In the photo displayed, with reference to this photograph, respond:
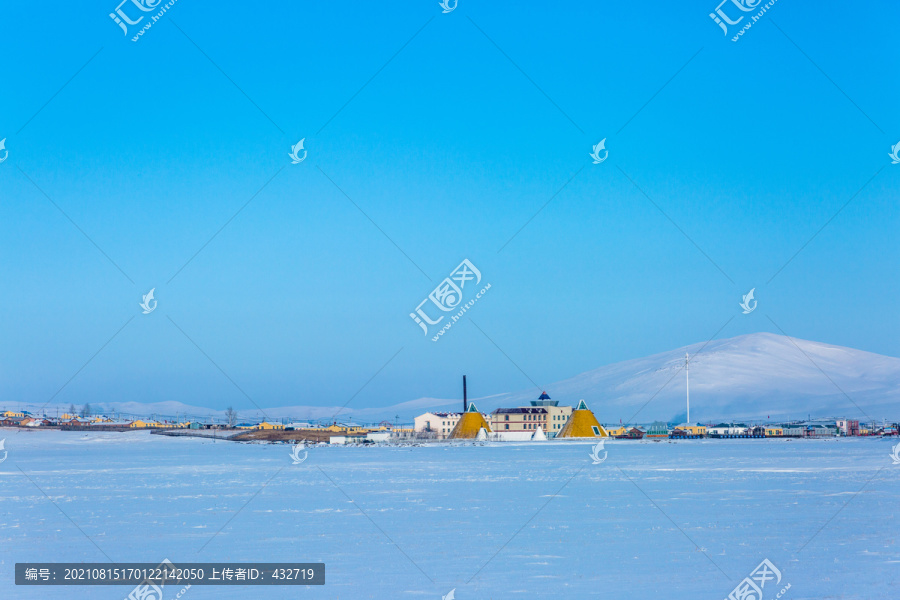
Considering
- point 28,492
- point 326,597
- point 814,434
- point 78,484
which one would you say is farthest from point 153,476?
point 814,434

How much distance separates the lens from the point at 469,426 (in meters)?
94.0

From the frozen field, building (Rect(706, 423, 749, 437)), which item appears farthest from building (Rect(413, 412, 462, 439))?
the frozen field

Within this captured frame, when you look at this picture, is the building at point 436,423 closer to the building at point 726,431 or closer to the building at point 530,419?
the building at point 530,419

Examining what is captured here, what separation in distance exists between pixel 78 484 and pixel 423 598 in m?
21.7

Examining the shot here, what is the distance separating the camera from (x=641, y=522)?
17.6 meters

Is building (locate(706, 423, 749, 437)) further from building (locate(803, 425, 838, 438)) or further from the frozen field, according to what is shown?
the frozen field

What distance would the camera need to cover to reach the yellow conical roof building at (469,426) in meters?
93.0

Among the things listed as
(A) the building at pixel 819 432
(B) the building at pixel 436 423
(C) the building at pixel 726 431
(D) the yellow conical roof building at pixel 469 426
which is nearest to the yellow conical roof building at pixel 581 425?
(D) the yellow conical roof building at pixel 469 426

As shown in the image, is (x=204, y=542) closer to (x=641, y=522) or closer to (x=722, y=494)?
→ (x=641, y=522)

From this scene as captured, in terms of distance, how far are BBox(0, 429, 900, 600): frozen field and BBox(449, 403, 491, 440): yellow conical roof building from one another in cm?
6414

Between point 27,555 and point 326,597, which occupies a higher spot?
point 27,555

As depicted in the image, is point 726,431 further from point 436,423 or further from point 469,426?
point 469,426

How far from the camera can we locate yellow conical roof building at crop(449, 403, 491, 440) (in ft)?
305

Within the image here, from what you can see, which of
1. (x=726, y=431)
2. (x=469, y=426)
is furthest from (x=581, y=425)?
(x=726, y=431)
